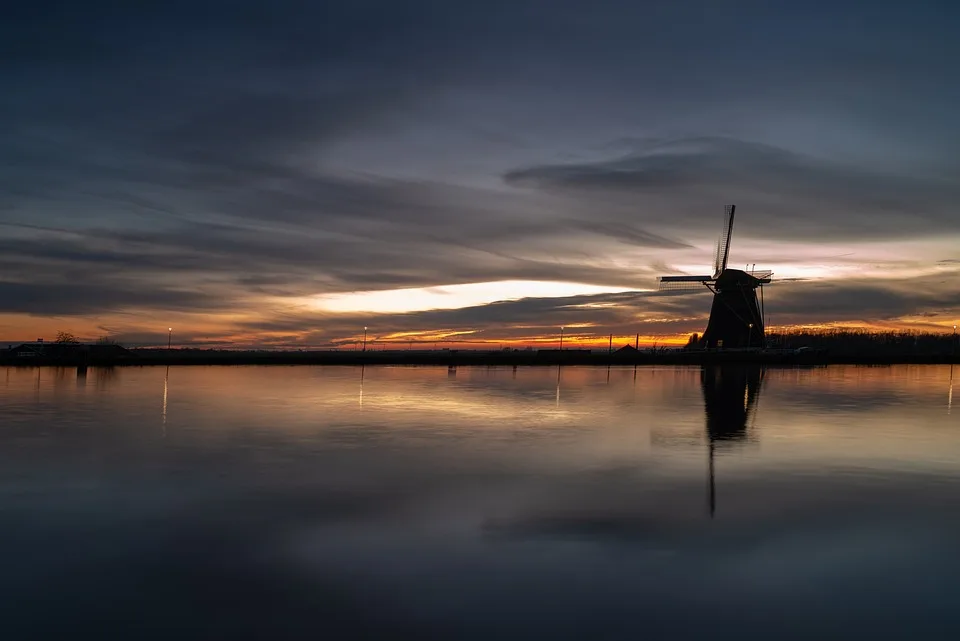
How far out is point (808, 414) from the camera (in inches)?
1246

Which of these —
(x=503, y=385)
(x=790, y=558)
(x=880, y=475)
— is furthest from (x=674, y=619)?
(x=503, y=385)

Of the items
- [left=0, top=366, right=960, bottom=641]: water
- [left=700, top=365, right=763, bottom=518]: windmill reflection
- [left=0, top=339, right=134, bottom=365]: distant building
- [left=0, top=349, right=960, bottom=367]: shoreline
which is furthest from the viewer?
[left=0, top=349, right=960, bottom=367]: shoreline

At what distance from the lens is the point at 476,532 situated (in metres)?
12.8

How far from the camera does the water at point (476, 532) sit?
9.12 m

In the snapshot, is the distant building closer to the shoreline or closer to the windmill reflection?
the shoreline

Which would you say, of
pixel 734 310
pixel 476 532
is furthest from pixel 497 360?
pixel 476 532

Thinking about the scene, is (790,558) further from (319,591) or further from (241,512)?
(241,512)

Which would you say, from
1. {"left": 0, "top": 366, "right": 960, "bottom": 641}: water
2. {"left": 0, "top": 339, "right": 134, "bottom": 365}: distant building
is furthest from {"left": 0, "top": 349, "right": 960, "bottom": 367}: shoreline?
{"left": 0, "top": 366, "right": 960, "bottom": 641}: water

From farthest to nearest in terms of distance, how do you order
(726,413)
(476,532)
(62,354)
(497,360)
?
(497,360) < (62,354) < (726,413) < (476,532)

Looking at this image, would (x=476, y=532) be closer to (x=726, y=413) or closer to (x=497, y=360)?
(x=726, y=413)

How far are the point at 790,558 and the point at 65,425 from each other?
25.0 meters

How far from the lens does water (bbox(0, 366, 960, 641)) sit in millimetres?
9125

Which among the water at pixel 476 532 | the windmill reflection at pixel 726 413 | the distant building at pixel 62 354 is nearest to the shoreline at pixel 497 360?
the distant building at pixel 62 354

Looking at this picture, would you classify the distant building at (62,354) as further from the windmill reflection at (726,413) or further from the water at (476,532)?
the windmill reflection at (726,413)
